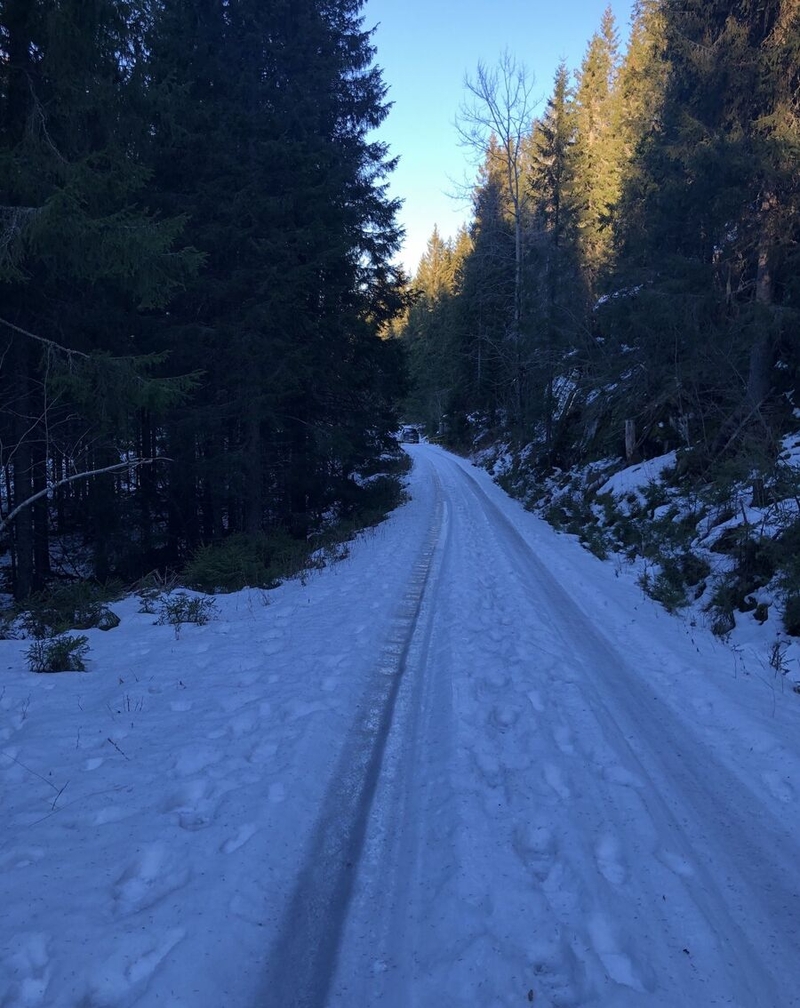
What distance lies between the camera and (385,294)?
57.2 feet

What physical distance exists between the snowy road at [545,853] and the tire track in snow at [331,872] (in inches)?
0.4

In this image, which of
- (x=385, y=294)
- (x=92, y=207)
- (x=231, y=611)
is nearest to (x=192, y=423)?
(x=92, y=207)

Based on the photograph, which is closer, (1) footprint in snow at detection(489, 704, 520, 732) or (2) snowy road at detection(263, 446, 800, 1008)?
(2) snowy road at detection(263, 446, 800, 1008)

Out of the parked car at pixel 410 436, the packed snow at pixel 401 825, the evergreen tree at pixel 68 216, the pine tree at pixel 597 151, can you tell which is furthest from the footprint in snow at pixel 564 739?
the parked car at pixel 410 436

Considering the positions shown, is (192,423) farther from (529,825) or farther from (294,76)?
(529,825)

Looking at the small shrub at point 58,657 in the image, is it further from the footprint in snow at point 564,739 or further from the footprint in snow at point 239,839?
the footprint in snow at point 564,739

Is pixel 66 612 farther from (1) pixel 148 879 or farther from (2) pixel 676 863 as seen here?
(2) pixel 676 863

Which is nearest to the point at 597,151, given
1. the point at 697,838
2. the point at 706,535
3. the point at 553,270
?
the point at 553,270

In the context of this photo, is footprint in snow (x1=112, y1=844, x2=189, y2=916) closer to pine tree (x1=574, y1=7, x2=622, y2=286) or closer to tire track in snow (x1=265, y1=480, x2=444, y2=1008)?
tire track in snow (x1=265, y1=480, x2=444, y2=1008)

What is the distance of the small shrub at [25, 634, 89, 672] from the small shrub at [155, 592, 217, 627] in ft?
4.62

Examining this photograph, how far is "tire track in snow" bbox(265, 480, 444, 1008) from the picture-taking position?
2.35 meters

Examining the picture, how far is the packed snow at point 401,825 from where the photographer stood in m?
2.36

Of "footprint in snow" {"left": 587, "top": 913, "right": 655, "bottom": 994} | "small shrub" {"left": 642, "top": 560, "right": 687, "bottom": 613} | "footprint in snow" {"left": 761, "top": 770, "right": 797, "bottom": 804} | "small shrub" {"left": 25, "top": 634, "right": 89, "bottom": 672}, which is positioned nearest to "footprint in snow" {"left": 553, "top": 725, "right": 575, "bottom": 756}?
"footprint in snow" {"left": 761, "top": 770, "right": 797, "bottom": 804}

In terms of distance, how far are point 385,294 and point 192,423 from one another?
7986 millimetres
